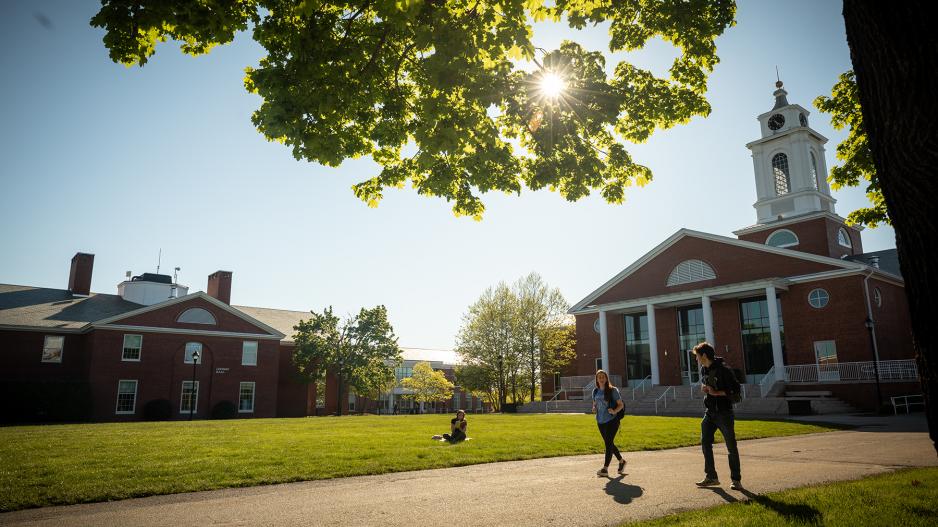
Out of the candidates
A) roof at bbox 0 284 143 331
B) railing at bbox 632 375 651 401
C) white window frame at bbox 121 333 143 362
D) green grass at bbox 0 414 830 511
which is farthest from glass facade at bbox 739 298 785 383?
roof at bbox 0 284 143 331

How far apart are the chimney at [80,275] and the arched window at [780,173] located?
5053cm

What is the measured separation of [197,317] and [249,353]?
4.54 meters

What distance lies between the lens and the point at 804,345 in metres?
29.8

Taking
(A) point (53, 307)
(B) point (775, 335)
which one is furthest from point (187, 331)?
(B) point (775, 335)

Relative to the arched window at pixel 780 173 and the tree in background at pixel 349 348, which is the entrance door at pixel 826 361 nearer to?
the arched window at pixel 780 173

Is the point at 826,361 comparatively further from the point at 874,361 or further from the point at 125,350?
the point at 125,350

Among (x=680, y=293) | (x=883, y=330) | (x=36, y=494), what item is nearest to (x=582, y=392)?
(x=680, y=293)

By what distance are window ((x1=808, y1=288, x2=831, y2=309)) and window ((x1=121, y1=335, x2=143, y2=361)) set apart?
1626 inches

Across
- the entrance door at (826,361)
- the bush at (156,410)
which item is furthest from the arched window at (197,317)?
the entrance door at (826,361)

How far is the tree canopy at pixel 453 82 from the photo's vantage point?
6039mm

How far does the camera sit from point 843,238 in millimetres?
36688

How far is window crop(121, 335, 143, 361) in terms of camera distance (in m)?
35.9

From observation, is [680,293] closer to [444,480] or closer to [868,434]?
[868,434]

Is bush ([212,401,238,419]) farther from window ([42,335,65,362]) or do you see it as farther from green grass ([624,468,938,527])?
green grass ([624,468,938,527])
